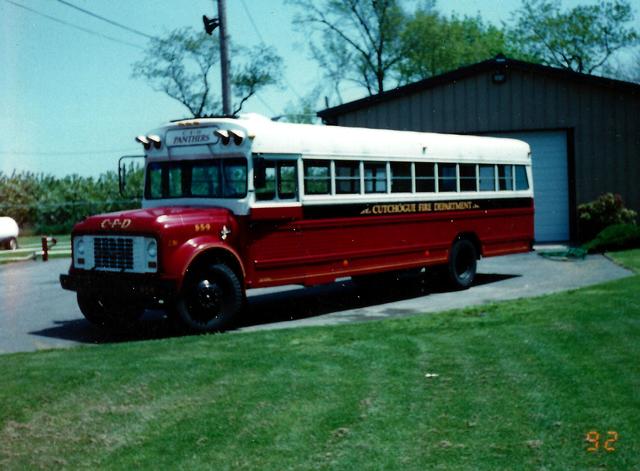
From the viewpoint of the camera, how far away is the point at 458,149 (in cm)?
1532

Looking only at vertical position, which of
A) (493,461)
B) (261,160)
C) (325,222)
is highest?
(261,160)

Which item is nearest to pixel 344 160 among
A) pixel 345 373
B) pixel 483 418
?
pixel 345 373

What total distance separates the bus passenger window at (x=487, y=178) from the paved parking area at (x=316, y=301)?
5.72ft

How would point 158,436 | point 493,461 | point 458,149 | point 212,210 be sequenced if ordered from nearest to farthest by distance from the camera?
point 493,461, point 158,436, point 212,210, point 458,149

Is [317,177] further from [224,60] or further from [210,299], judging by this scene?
[224,60]

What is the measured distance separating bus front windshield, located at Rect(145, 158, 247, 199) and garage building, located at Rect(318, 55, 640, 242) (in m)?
12.1

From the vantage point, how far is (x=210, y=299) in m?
10.9

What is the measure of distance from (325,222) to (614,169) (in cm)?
1290

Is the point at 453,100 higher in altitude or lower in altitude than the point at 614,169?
higher

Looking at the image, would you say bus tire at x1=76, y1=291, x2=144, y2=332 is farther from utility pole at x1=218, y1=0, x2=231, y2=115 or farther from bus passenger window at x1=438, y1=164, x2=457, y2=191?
utility pole at x1=218, y1=0, x2=231, y2=115

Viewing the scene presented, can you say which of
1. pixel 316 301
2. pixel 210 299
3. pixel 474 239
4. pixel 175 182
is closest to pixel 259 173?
pixel 175 182

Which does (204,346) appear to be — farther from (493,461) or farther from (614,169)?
(614,169)

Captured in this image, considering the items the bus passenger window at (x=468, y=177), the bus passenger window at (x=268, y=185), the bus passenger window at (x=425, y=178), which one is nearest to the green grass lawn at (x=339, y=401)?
the bus passenger window at (x=268, y=185)

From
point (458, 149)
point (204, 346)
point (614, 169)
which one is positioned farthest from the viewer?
→ point (614, 169)
